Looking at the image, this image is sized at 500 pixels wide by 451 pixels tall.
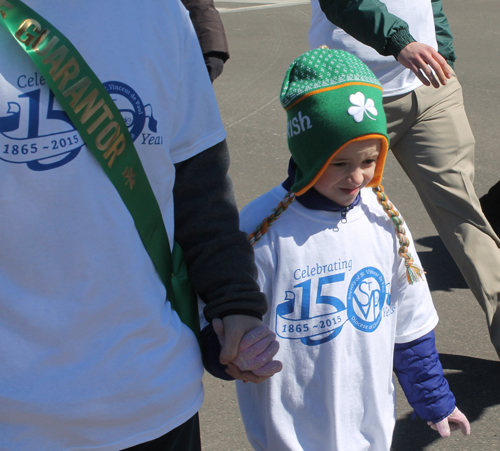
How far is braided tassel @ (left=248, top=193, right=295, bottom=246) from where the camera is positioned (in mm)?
1808

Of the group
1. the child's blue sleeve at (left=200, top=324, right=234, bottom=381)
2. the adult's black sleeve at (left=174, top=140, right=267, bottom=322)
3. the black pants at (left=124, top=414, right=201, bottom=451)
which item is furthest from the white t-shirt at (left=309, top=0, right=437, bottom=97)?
the black pants at (left=124, top=414, right=201, bottom=451)

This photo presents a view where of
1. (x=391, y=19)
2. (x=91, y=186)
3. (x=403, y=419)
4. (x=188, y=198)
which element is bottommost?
(x=403, y=419)

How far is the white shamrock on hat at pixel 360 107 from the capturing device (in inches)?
70.0

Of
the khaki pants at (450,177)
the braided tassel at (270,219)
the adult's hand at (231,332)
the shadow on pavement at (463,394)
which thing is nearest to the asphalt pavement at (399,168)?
the shadow on pavement at (463,394)

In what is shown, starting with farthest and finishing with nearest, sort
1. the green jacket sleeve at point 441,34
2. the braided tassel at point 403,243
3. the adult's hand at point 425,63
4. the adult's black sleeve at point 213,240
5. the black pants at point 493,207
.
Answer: the black pants at point 493,207 → the green jacket sleeve at point 441,34 → the adult's hand at point 425,63 → the braided tassel at point 403,243 → the adult's black sleeve at point 213,240

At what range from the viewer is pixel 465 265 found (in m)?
2.86

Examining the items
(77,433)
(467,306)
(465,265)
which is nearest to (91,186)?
(77,433)

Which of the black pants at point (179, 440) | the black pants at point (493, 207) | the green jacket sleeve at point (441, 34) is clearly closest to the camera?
the black pants at point (179, 440)

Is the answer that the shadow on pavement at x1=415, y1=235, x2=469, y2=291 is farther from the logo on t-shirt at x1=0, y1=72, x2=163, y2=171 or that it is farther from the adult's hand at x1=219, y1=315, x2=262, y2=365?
the logo on t-shirt at x1=0, y1=72, x2=163, y2=171

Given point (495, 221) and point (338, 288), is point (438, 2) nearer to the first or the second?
point (495, 221)

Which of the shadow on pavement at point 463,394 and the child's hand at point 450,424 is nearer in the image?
the child's hand at point 450,424

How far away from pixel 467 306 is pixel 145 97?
2843 millimetres

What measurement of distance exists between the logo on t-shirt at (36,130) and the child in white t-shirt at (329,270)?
76 cm

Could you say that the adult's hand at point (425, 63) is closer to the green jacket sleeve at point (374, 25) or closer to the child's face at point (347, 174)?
the green jacket sleeve at point (374, 25)
